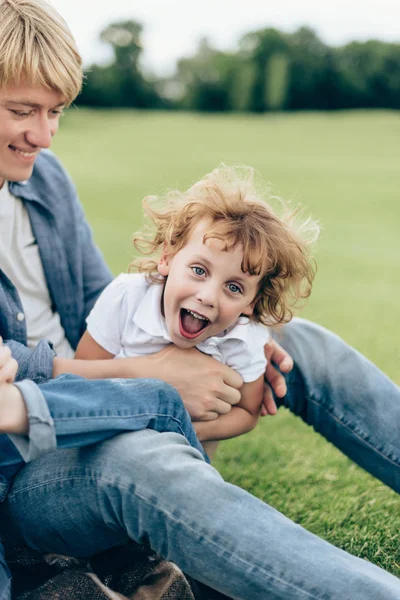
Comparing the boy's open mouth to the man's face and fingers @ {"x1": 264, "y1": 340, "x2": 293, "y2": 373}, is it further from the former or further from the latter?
the man's face

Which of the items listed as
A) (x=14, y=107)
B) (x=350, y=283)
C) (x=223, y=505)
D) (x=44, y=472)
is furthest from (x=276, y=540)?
(x=350, y=283)

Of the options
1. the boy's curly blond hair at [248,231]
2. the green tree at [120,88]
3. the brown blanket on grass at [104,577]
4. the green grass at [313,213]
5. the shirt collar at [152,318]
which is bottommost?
the green tree at [120,88]

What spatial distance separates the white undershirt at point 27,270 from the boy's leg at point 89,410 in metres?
0.63

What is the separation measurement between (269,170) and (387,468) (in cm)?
1201

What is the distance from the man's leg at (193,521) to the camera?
1.60m

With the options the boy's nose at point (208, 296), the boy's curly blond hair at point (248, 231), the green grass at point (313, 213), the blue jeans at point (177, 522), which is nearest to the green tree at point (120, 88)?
the green grass at point (313, 213)

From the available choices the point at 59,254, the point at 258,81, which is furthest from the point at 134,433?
the point at 258,81

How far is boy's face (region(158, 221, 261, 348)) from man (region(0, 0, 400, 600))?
0.30ft

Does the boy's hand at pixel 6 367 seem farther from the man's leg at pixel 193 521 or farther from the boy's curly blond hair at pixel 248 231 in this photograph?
the boy's curly blond hair at pixel 248 231

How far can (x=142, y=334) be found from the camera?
224 centimetres

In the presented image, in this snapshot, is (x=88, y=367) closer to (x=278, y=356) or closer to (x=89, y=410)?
(x=89, y=410)

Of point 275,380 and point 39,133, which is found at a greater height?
point 39,133

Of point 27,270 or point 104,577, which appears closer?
point 104,577

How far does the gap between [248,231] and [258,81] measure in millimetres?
26578
